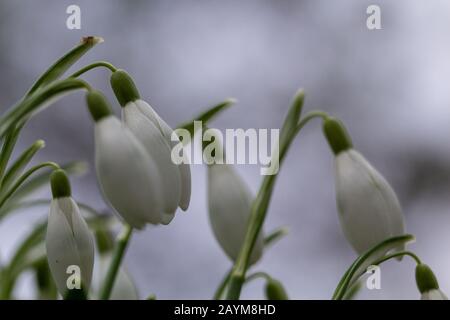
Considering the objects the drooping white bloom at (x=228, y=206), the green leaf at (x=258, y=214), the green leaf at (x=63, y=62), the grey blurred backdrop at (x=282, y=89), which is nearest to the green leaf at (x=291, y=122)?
the green leaf at (x=258, y=214)

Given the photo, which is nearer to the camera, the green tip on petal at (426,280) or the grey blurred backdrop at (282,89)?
the green tip on petal at (426,280)

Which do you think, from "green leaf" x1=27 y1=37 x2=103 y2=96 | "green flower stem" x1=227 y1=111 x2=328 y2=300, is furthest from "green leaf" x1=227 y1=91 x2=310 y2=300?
"green leaf" x1=27 y1=37 x2=103 y2=96

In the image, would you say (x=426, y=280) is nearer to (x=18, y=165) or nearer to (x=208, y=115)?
(x=208, y=115)

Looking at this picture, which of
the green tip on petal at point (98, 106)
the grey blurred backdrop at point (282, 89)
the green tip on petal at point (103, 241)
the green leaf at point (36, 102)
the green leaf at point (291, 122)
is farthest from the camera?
the grey blurred backdrop at point (282, 89)

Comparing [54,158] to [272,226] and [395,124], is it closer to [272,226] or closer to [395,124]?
[272,226]

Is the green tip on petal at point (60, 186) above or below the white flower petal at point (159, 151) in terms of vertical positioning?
below

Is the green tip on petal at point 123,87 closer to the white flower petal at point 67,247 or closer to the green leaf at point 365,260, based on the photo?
the white flower petal at point 67,247

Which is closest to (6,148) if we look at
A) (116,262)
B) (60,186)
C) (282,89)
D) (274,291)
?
(60,186)

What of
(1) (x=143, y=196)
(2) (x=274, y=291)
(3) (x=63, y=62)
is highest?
(3) (x=63, y=62)
